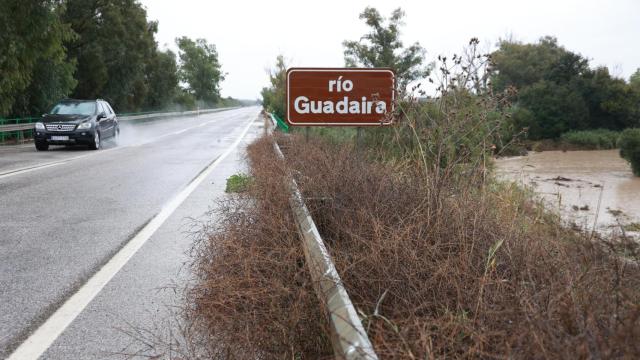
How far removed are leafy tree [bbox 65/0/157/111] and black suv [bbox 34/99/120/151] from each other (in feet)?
43.0

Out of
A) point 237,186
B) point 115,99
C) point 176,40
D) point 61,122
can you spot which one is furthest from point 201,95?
point 237,186

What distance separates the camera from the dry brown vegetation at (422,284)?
211 centimetres

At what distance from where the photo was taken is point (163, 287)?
14.9 ft

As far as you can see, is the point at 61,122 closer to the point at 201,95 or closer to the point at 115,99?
the point at 115,99

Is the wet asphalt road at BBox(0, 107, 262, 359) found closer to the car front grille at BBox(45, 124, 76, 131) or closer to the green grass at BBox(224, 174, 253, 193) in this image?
the green grass at BBox(224, 174, 253, 193)

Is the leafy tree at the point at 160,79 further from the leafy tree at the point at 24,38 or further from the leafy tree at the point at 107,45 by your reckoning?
the leafy tree at the point at 24,38

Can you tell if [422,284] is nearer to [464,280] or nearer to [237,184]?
[464,280]

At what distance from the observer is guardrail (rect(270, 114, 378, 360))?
6.61 feet

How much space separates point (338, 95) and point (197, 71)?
132 meters

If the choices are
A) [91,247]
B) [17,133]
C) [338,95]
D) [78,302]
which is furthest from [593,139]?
[78,302]

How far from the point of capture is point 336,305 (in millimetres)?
2418

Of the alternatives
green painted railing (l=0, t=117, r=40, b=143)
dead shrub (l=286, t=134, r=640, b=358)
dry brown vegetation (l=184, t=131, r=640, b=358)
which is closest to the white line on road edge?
dry brown vegetation (l=184, t=131, r=640, b=358)

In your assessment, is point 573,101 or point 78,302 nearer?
point 78,302

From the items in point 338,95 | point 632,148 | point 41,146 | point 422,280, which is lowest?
point 632,148
